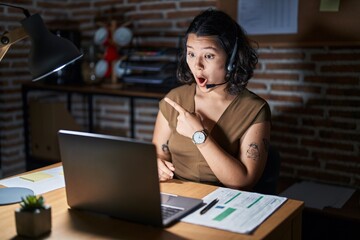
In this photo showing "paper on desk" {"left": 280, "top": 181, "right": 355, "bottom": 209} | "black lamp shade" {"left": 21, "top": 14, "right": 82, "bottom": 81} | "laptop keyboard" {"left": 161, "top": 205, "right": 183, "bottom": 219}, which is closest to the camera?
"laptop keyboard" {"left": 161, "top": 205, "right": 183, "bottom": 219}

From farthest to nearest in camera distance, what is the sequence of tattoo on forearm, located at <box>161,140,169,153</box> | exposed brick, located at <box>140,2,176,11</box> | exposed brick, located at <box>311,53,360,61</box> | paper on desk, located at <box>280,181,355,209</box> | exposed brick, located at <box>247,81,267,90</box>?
exposed brick, located at <box>140,2,176,11</box> → exposed brick, located at <box>247,81,267,90</box> → exposed brick, located at <box>311,53,360,61</box> → paper on desk, located at <box>280,181,355,209</box> → tattoo on forearm, located at <box>161,140,169,153</box>

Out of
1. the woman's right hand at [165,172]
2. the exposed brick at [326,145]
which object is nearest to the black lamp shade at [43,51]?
the woman's right hand at [165,172]

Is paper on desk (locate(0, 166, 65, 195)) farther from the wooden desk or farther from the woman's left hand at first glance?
the woman's left hand

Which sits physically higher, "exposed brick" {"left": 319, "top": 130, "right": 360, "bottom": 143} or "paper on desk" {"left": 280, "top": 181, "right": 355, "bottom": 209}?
"exposed brick" {"left": 319, "top": 130, "right": 360, "bottom": 143}

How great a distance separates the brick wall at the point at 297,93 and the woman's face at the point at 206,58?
0.96 m

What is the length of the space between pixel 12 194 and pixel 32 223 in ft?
1.24

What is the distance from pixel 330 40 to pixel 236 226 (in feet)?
5.25

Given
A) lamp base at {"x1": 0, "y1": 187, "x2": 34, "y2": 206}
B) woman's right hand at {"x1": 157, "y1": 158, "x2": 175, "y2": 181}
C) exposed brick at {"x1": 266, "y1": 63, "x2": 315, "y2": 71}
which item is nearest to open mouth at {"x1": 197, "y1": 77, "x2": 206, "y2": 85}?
woman's right hand at {"x1": 157, "y1": 158, "x2": 175, "y2": 181}

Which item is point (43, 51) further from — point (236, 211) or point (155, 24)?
point (155, 24)

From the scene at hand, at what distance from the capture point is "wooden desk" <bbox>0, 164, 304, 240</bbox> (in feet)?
3.87

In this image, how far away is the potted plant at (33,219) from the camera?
1.16 meters

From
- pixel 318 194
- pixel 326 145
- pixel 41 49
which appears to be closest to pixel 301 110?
pixel 326 145

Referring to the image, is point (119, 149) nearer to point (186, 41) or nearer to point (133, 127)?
point (186, 41)

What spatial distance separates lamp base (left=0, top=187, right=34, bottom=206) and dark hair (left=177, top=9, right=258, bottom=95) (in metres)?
0.85
